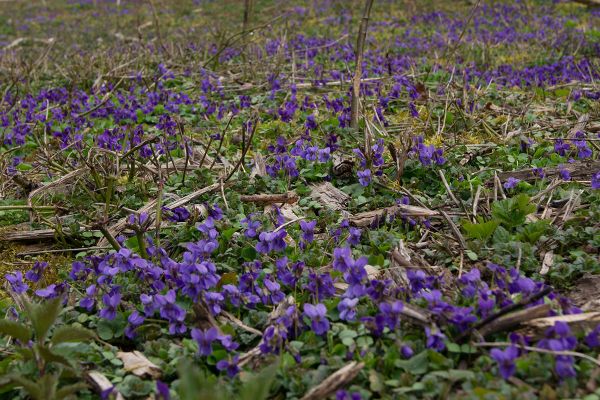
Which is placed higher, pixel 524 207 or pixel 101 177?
pixel 524 207

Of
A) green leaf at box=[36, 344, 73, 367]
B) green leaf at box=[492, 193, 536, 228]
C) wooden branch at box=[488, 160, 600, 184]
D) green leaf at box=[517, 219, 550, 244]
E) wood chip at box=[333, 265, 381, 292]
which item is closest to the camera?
green leaf at box=[36, 344, 73, 367]

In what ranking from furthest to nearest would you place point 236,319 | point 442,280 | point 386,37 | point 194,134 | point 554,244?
1. point 386,37
2. point 194,134
3. point 554,244
4. point 442,280
5. point 236,319

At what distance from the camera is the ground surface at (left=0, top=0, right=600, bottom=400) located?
2.38 metres

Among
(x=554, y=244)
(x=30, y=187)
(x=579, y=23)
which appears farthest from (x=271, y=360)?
(x=579, y=23)

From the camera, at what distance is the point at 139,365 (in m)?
2.57

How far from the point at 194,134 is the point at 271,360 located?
3.74 meters

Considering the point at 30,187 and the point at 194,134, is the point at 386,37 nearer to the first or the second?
the point at 194,134

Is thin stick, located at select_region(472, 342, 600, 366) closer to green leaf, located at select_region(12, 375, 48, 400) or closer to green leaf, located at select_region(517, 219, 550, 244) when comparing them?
green leaf, located at select_region(517, 219, 550, 244)

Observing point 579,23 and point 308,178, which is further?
point 579,23

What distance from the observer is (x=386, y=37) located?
37.3 ft

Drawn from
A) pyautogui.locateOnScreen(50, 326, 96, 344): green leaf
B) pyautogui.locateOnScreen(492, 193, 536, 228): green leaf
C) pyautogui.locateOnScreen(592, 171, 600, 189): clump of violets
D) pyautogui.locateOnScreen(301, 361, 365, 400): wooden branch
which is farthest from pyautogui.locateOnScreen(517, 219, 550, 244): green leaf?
pyautogui.locateOnScreen(50, 326, 96, 344): green leaf

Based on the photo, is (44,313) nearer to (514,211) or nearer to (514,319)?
(514,319)

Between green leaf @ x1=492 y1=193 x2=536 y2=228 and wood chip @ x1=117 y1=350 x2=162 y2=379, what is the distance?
199cm

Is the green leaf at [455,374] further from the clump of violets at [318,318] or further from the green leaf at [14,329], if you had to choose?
the green leaf at [14,329]
